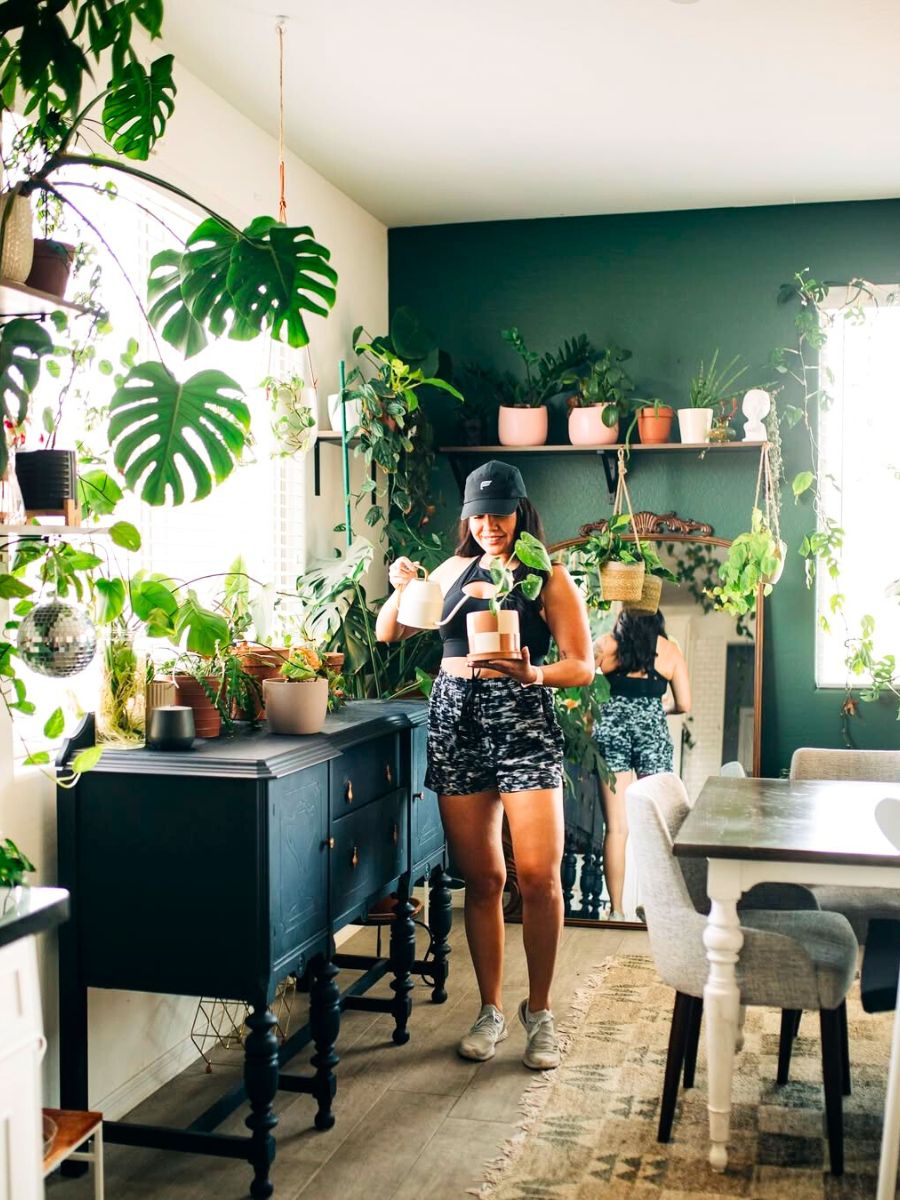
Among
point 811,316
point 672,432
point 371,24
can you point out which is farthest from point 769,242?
point 371,24

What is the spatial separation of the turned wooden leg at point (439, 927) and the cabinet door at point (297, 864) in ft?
3.49

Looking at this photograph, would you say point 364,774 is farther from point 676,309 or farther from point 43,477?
point 676,309

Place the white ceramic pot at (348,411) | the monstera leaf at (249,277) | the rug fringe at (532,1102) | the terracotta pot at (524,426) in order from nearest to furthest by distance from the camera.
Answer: the monstera leaf at (249,277) → the rug fringe at (532,1102) → the white ceramic pot at (348,411) → the terracotta pot at (524,426)

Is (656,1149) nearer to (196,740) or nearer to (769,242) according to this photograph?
(196,740)

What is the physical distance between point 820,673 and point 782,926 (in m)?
2.13

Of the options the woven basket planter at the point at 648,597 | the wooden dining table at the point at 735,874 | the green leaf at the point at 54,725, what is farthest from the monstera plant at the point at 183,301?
the woven basket planter at the point at 648,597

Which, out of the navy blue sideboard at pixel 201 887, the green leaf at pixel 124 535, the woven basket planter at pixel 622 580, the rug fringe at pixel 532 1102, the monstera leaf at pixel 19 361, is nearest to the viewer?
the monstera leaf at pixel 19 361

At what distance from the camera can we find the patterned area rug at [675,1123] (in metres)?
2.79

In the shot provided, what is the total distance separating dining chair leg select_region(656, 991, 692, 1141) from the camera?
9.64ft

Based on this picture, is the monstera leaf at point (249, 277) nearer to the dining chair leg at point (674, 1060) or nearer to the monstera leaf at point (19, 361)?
the monstera leaf at point (19, 361)

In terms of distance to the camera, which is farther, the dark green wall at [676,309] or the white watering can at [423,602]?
the dark green wall at [676,309]

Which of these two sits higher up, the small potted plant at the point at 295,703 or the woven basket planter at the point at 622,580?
the woven basket planter at the point at 622,580

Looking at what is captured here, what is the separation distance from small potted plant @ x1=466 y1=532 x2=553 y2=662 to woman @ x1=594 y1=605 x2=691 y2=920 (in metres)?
1.66

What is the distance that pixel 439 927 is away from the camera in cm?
407
